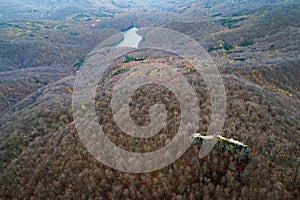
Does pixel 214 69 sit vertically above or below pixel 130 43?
above

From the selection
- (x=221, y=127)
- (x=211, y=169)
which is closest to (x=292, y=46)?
(x=221, y=127)

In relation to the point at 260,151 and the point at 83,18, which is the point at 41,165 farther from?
the point at 83,18

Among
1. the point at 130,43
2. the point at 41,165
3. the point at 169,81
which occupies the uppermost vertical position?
the point at 169,81

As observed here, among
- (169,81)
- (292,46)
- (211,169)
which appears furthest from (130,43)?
(211,169)

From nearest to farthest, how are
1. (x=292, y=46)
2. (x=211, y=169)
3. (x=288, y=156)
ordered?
(x=211, y=169), (x=288, y=156), (x=292, y=46)

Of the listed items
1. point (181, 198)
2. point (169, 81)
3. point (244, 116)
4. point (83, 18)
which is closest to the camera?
point (181, 198)

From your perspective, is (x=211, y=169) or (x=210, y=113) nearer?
(x=211, y=169)

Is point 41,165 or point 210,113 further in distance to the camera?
point 210,113

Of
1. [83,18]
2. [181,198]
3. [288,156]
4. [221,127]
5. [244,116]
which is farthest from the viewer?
[83,18]

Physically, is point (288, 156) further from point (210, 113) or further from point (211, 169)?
point (210, 113)
